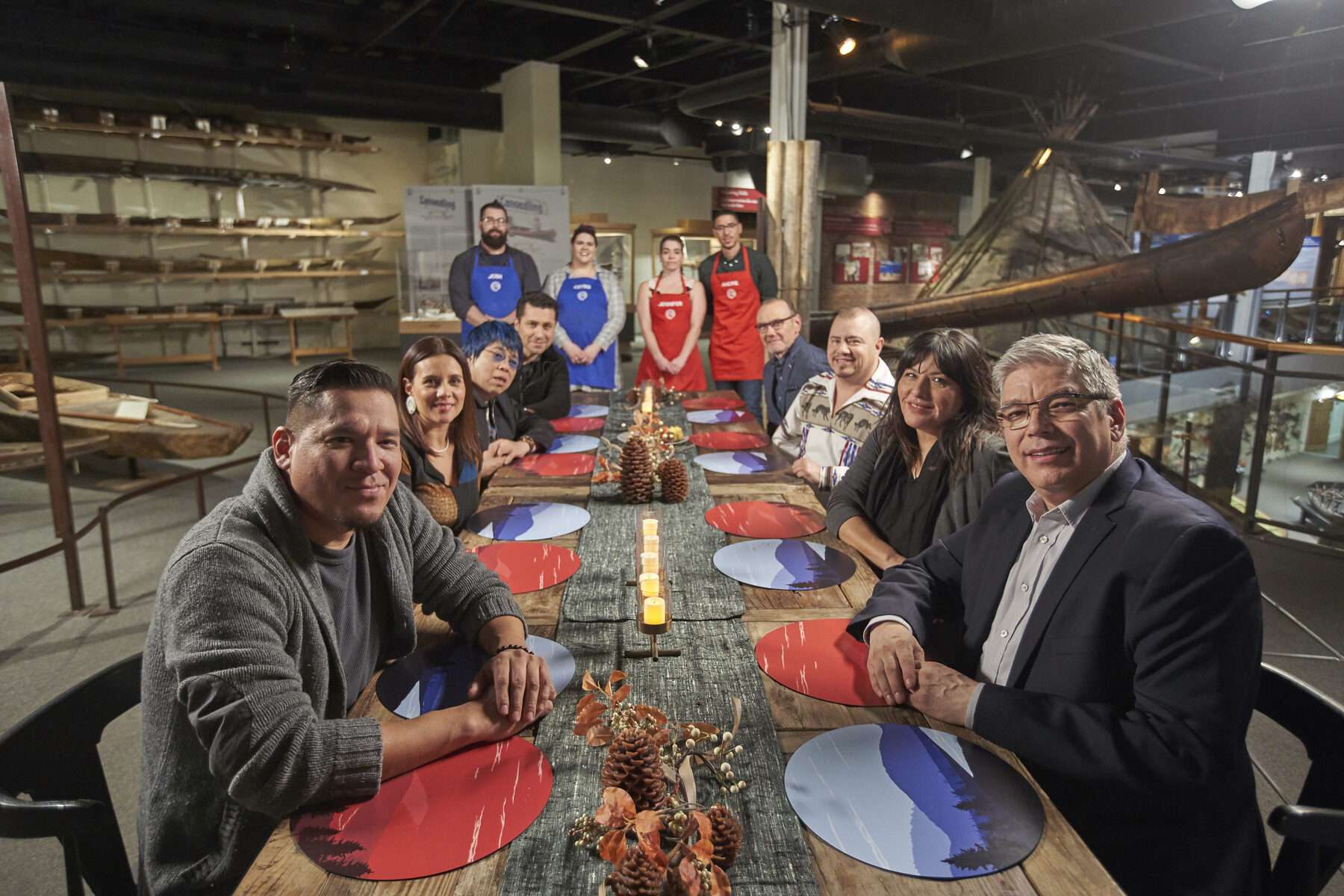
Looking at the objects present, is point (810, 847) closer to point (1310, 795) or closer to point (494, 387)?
point (1310, 795)

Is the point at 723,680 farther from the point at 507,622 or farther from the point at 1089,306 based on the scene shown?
the point at 1089,306

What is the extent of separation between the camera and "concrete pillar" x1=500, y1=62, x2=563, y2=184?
965 centimetres

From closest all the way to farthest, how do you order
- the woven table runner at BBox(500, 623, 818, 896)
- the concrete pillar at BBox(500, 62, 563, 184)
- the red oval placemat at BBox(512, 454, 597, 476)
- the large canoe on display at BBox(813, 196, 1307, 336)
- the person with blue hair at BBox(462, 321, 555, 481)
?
the woven table runner at BBox(500, 623, 818, 896) → the red oval placemat at BBox(512, 454, 597, 476) → the person with blue hair at BBox(462, 321, 555, 481) → the large canoe on display at BBox(813, 196, 1307, 336) → the concrete pillar at BBox(500, 62, 563, 184)

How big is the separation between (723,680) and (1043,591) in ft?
2.00

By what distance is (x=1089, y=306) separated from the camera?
4.57 meters

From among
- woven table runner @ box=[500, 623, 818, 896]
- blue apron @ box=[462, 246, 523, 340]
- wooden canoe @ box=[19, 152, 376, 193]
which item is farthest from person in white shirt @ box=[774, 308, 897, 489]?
wooden canoe @ box=[19, 152, 376, 193]

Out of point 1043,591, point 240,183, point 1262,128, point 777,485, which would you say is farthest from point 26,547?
point 240,183

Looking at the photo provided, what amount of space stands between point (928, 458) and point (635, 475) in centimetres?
89

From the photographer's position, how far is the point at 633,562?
2.13 meters

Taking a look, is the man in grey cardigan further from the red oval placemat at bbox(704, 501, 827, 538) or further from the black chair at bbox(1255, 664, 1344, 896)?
the black chair at bbox(1255, 664, 1344, 896)

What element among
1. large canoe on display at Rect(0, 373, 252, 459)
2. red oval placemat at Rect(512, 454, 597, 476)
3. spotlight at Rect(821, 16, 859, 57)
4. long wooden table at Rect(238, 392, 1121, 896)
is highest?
spotlight at Rect(821, 16, 859, 57)

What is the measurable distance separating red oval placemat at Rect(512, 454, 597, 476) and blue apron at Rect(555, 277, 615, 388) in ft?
6.99

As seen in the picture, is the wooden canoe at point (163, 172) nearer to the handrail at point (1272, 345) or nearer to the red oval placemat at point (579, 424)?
the red oval placemat at point (579, 424)

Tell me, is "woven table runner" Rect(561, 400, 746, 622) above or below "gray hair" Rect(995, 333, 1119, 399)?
below
